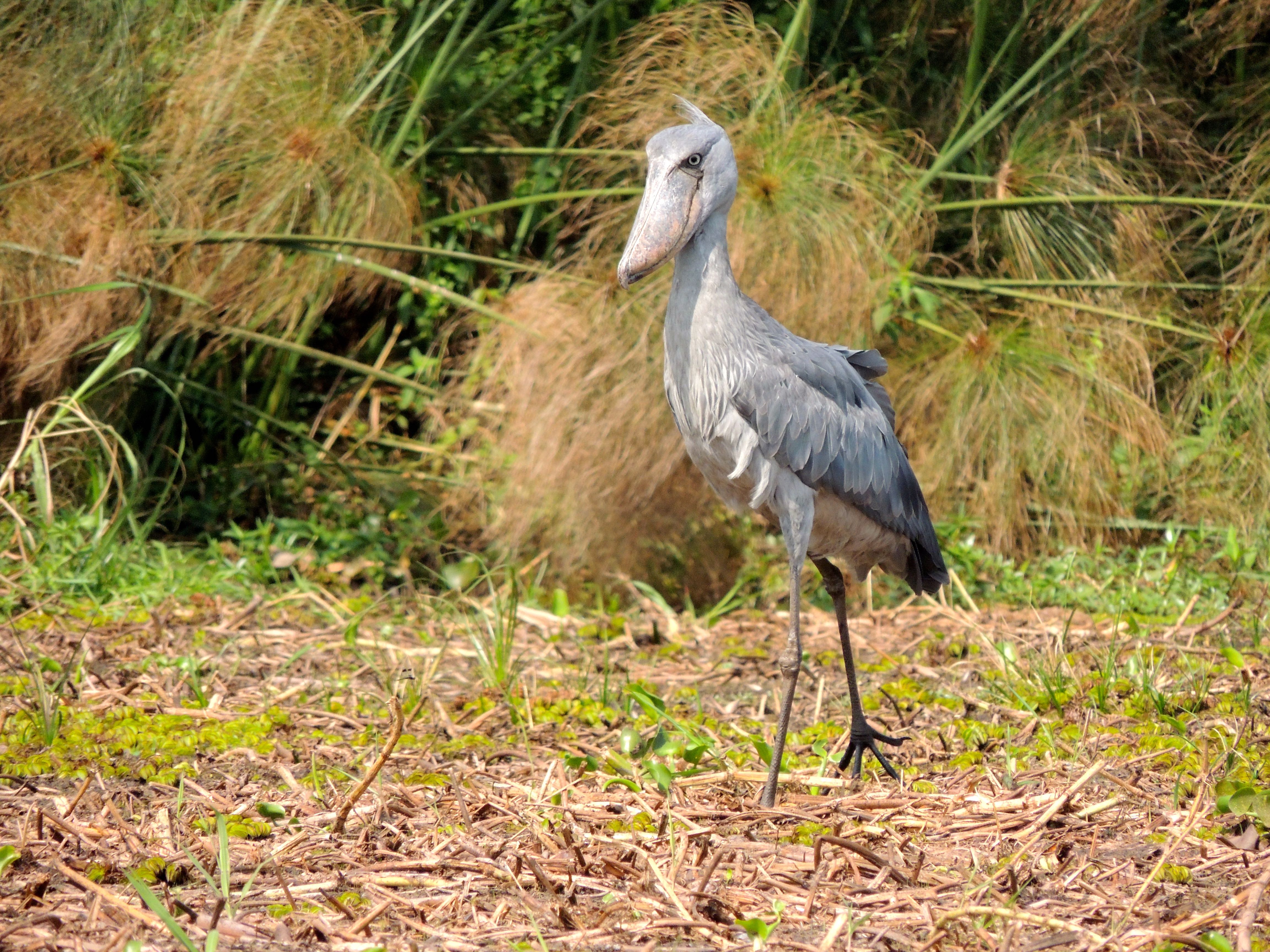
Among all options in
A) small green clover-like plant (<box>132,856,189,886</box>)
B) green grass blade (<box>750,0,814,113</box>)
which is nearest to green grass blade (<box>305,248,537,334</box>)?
green grass blade (<box>750,0,814,113</box>)

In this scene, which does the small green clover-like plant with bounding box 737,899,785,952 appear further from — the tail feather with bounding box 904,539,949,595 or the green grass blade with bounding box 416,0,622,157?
the green grass blade with bounding box 416,0,622,157

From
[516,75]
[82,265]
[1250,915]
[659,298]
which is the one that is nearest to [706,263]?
[1250,915]

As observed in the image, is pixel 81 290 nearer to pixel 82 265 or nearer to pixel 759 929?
pixel 82 265

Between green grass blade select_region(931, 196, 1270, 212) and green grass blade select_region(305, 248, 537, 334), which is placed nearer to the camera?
green grass blade select_region(931, 196, 1270, 212)

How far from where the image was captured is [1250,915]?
5.94 feet

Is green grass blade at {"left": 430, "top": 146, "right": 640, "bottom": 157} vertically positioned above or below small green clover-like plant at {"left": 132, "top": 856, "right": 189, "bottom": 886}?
above

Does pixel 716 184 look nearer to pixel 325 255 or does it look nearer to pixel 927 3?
pixel 325 255

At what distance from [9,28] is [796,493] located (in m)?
3.20

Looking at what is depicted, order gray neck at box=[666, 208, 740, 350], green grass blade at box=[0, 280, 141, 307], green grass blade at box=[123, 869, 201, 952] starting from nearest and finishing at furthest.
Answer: green grass blade at box=[123, 869, 201, 952], gray neck at box=[666, 208, 740, 350], green grass blade at box=[0, 280, 141, 307]

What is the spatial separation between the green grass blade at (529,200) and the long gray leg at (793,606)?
1.87 metres

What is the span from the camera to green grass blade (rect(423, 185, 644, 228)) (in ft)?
Result: 14.4

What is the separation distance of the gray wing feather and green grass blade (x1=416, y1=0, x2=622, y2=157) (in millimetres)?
2413

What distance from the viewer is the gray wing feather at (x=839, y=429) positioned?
2.58 meters

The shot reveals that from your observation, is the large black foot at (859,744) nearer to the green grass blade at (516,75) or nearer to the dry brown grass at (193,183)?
the dry brown grass at (193,183)
